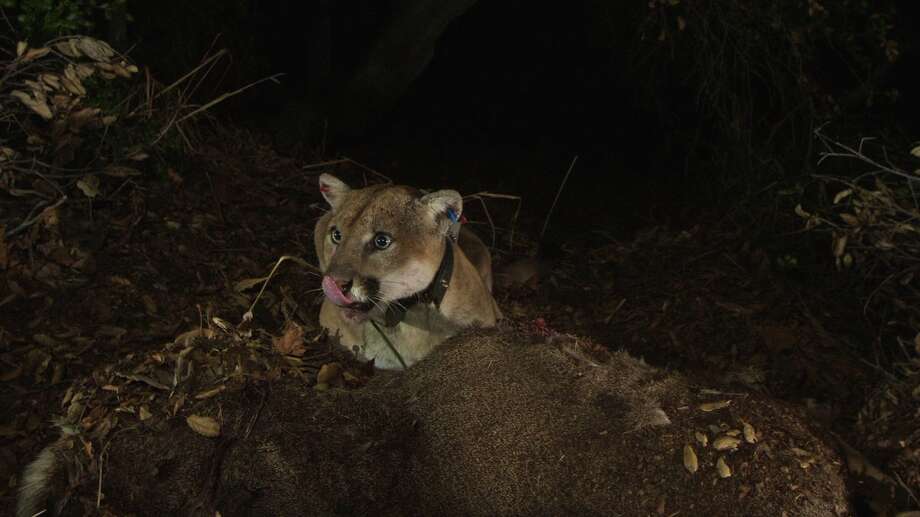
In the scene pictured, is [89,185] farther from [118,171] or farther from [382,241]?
[382,241]

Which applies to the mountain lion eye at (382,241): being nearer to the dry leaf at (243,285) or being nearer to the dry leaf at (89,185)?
the dry leaf at (243,285)

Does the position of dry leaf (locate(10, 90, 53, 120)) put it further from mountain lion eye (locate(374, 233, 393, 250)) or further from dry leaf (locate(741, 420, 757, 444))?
dry leaf (locate(741, 420, 757, 444))

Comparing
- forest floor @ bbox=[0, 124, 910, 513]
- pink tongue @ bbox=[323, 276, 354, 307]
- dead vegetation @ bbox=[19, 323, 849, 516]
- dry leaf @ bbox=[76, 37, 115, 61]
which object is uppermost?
dry leaf @ bbox=[76, 37, 115, 61]

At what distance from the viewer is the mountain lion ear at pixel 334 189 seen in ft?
15.1

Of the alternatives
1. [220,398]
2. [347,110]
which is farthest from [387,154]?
[220,398]

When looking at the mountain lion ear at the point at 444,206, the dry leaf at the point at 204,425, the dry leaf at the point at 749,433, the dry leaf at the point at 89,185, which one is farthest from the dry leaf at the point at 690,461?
the dry leaf at the point at 89,185

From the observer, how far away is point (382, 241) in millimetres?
4254

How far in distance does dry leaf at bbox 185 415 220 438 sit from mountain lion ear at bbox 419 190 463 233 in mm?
1573

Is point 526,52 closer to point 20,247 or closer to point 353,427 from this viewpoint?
point 20,247

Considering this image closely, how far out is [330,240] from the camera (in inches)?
175

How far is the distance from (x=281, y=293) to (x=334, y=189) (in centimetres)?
110

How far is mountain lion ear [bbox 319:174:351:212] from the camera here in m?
4.61

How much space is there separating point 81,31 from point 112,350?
283 centimetres

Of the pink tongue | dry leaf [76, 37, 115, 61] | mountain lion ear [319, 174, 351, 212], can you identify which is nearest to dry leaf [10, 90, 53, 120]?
dry leaf [76, 37, 115, 61]
